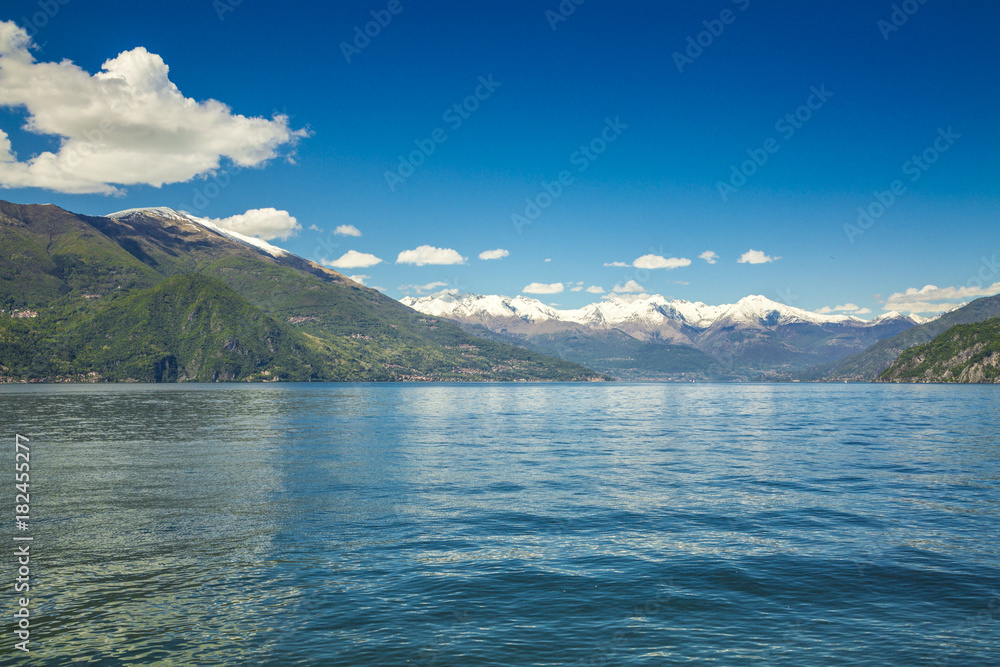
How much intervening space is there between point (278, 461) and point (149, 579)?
30.6 m

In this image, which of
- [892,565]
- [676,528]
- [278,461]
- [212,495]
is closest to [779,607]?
[892,565]

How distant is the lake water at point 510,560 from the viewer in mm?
16219

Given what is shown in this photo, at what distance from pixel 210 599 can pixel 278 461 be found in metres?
33.4

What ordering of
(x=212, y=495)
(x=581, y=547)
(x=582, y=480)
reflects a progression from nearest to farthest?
(x=581, y=547) < (x=212, y=495) < (x=582, y=480)

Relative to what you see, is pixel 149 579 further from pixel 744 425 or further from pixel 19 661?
pixel 744 425

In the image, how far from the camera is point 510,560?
77.8 ft

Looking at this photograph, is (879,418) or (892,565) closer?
(892,565)

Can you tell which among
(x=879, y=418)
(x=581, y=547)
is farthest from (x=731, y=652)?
(x=879, y=418)

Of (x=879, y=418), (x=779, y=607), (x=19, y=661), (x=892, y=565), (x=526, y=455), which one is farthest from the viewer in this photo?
(x=879, y=418)

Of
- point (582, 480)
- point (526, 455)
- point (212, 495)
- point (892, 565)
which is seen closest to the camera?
point (892, 565)

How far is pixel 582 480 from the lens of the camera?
4231cm

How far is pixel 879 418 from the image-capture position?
102812 millimetres

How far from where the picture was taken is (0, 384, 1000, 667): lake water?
16.2m

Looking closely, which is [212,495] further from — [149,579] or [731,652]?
[731,652]
